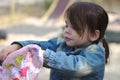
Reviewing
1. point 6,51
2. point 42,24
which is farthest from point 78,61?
point 42,24

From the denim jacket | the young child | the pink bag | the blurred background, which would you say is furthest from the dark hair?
the blurred background

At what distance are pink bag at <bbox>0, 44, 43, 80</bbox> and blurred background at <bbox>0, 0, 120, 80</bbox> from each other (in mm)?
3587

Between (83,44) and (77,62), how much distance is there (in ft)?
0.65

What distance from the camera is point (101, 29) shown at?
2.25m

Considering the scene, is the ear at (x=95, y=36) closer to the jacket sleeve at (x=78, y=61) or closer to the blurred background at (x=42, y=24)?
the jacket sleeve at (x=78, y=61)

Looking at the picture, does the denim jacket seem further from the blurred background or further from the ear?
the blurred background

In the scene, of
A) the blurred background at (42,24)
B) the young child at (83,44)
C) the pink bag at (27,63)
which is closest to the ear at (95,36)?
the young child at (83,44)

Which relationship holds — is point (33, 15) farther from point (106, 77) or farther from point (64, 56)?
point (64, 56)

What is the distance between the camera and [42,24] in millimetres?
13047

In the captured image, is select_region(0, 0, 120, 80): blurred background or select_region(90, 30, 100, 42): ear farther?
select_region(0, 0, 120, 80): blurred background

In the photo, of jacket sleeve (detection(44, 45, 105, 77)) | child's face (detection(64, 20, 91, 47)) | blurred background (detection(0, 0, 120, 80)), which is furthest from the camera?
blurred background (detection(0, 0, 120, 80))

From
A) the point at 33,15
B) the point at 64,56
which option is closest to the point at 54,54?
the point at 64,56

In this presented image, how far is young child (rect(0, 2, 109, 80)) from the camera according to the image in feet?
6.73

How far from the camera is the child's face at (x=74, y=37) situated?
84.8 inches
